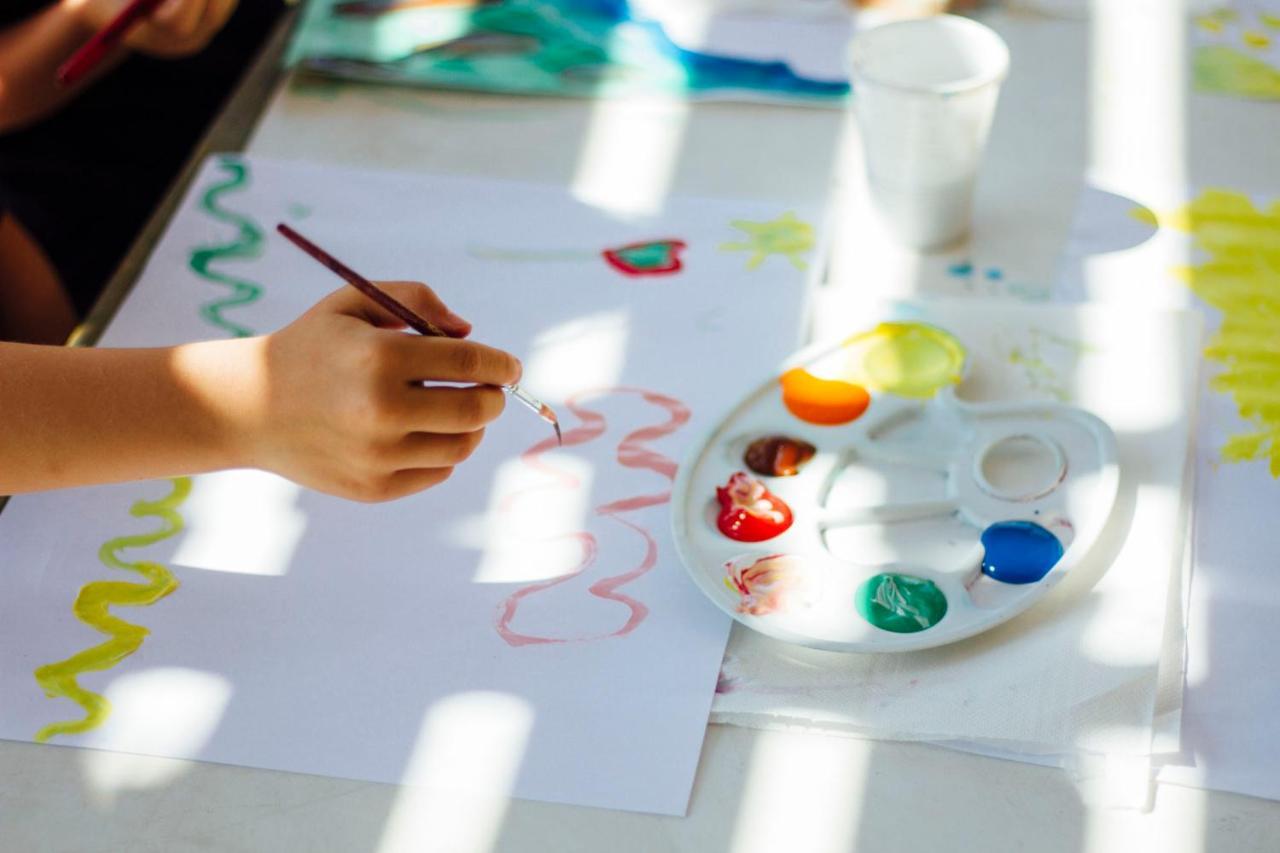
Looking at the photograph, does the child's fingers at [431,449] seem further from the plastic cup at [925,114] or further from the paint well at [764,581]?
the plastic cup at [925,114]

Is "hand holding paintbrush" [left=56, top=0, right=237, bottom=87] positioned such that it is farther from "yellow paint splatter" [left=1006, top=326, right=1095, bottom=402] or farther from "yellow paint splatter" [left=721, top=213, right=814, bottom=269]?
"yellow paint splatter" [left=1006, top=326, right=1095, bottom=402]

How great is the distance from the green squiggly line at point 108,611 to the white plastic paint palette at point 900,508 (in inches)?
10.1

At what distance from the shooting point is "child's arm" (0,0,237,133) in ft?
3.14

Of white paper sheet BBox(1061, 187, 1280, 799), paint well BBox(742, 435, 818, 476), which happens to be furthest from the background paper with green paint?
paint well BBox(742, 435, 818, 476)

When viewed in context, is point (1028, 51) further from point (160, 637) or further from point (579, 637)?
point (160, 637)

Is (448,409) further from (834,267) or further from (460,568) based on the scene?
(834,267)

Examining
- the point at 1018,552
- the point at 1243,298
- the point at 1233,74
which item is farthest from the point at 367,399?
the point at 1233,74

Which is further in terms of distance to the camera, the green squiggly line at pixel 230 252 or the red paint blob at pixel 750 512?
the green squiggly line at pixel 230 252

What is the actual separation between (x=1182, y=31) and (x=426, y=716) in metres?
0.75

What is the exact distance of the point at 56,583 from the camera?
2.21 ft

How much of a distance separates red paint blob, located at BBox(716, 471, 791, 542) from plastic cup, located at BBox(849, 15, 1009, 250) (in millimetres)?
239

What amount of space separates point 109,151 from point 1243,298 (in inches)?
34.5

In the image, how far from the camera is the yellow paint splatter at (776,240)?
0.84 meters

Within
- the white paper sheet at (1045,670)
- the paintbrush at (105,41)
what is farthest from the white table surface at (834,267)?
the paintbrush at (105,41)
